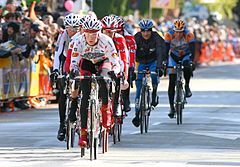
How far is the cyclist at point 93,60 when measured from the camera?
49.8 feet

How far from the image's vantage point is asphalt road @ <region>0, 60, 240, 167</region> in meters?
15.0

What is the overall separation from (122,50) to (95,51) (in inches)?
71.9

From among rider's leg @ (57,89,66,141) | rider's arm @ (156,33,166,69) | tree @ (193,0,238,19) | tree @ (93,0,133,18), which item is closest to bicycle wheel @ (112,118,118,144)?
rider's leg @ (57,89,66,141)

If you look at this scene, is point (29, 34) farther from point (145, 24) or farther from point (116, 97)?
point (116, 97)

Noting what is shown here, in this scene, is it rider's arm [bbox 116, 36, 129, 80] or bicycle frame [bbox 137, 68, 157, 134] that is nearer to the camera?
rider's arm [bbox 116, 36, 129, 80]

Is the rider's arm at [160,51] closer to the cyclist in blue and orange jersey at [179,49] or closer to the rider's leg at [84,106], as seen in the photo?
the cyclist in blue and orange jersey at [179,49]

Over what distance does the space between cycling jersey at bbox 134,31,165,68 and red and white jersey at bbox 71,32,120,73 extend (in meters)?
4.73

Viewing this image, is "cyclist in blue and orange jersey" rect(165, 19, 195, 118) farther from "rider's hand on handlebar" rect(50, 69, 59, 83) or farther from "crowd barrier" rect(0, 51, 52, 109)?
"rider's hand on handlebar" rect(50, 69, 59, 83)

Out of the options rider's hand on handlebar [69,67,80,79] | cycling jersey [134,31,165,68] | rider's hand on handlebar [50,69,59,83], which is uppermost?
cycling jersey [134,31,165,68]

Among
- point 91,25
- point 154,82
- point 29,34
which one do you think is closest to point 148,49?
point 154,82

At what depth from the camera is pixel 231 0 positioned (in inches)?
3548

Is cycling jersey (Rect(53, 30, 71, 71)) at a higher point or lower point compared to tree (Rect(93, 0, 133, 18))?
lower

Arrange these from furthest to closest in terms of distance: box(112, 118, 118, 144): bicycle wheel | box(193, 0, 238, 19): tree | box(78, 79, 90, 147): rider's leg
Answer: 1. box(193, 0, 238, 19): tree
2. box(112, 118, 118, 144): bicycle wheel
3. box(78, 79, 90, 147): rider's leg

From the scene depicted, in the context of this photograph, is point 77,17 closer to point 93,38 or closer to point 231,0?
point 93,38
